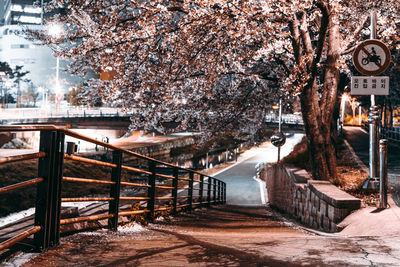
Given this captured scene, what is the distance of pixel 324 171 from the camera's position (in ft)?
38.3

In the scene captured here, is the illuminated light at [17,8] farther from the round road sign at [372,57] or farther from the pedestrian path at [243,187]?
the round road sign at [372,57]

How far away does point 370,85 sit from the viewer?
301 inches

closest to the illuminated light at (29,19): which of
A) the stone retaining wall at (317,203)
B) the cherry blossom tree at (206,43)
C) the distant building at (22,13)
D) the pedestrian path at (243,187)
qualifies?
the distant building at (22,13)

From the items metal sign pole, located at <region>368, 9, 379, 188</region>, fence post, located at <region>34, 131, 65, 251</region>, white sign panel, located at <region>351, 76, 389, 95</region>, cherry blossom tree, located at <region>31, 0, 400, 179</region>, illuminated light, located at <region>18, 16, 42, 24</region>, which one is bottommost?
fence post, located at <region>34, 131, 65, 251</region>

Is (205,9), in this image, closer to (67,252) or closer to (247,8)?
(247,8)

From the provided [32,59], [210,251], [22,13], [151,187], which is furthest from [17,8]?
[210,251]

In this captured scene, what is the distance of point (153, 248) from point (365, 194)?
740cm

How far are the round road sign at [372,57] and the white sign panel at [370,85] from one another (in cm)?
20

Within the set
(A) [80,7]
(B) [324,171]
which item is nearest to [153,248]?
(A) [80,7]

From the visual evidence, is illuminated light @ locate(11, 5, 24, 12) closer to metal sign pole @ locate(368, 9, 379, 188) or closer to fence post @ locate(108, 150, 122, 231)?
metal sign pole @ locate(368, 9, 379, 188)

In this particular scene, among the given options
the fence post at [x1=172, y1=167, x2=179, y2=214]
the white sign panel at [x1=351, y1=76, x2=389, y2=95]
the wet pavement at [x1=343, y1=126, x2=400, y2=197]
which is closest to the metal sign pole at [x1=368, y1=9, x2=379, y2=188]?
the white sign panel at [x1=351, y1=76, x2=389, y2=95]

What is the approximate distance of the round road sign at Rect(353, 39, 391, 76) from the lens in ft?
23.8

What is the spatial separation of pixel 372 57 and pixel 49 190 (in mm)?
6416

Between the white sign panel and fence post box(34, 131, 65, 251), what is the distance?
19.7ft
